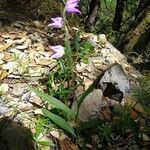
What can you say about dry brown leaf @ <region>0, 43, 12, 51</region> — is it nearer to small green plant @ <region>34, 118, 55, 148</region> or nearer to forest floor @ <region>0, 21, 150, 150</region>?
forest floor @ <region>0, 21, 150, 150</region>

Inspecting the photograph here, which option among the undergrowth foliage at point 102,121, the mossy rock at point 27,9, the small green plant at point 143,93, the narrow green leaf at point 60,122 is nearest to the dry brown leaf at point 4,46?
the mossy rock at point 27,9

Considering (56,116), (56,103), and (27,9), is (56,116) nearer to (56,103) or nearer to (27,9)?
(56,103)

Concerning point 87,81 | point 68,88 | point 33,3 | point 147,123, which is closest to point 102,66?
point 87,81

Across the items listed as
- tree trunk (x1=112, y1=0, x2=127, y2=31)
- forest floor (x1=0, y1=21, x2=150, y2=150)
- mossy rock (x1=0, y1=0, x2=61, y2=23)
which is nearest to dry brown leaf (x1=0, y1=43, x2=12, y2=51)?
forest floor (x1=0, y1=21, x2=150, y2=150)

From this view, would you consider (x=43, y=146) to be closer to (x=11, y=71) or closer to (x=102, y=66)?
(x=11, y=71)

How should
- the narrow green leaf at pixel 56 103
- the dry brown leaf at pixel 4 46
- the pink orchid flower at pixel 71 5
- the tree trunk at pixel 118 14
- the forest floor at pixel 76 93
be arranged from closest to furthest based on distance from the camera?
the pink orchid flower at pixel 71 5 → the narrow green leaf at pixel 56 103 → the forest floor at pixel 76 93 → the dry brown leaf at pixel 4 46 → the tree trunk at pixel 118 14

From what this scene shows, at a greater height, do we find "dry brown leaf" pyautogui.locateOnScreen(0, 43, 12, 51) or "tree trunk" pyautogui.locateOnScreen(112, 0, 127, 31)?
"dry brown leaf" pyautogui.locateOnScreen(0, 43, 12, 51)

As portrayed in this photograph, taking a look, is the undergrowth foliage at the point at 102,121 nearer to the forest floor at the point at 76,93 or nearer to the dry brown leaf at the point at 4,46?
the forest floor at the point at 76,93

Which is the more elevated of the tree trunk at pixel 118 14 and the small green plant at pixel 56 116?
the small green plant at pixel 56 116
